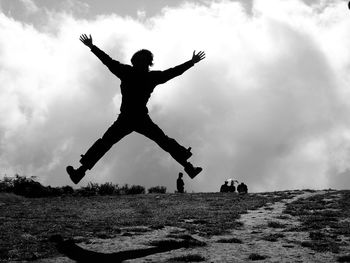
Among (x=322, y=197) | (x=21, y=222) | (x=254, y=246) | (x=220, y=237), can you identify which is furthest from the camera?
(x=322, y=197)

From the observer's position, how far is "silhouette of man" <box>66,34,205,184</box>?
7.39 meters

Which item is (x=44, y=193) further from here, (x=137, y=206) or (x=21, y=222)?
(x=21, y=222)

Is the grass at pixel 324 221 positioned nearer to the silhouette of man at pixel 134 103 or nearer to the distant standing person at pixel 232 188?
the silhouette of man at pixel 134 103

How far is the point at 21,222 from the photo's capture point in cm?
1362

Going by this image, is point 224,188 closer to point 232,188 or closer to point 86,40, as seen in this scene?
point 232,188

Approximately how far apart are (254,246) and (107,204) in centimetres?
1250

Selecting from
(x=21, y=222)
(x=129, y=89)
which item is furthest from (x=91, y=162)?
(x=21, y=222)

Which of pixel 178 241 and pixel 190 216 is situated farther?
pixel 190 216

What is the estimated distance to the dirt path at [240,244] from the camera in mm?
8094

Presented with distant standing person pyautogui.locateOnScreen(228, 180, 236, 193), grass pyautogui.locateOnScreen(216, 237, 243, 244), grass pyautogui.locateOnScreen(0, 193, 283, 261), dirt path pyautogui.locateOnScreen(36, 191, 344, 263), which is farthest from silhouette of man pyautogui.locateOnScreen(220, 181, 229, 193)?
grass pyautogui.locateOnScreen(216, 237, 243, 244)

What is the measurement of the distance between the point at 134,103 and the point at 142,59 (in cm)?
84

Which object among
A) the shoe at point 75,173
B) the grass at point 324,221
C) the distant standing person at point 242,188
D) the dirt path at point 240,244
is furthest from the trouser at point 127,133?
the distant standing person at point 242,188

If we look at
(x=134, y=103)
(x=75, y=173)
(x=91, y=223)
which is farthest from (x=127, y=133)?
(x=91, y=223)

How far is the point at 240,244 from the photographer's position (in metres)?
9.45
